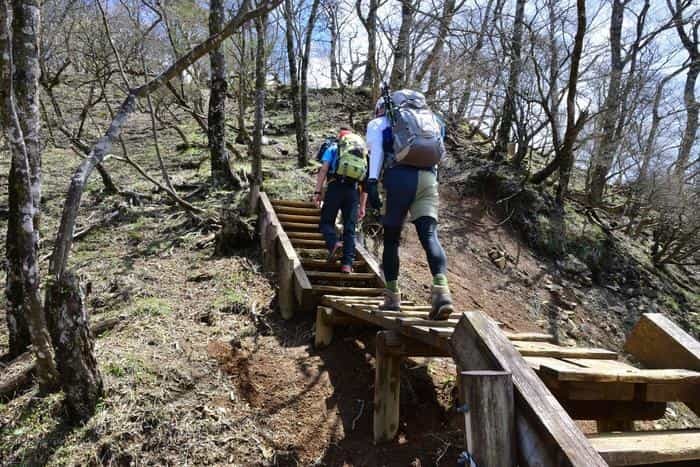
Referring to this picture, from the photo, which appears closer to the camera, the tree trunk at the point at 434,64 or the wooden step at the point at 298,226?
the wooden step at the point at 298,226

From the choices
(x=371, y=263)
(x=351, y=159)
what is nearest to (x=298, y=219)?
(x=371, y=263)

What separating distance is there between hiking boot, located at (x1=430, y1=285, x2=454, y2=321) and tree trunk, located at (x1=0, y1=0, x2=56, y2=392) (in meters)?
3.21

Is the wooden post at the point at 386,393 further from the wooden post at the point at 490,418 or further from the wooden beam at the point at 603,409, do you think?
the wooden post at the point at 490,418

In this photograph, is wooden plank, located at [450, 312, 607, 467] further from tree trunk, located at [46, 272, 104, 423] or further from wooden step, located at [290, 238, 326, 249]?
wooden step, located at [290, 238, 326, 249]

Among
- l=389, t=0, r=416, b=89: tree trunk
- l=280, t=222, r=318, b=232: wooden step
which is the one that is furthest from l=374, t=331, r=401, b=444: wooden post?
l=389, t=0, r=416, b=89: tree trunk

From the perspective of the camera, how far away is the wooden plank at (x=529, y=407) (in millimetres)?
1665

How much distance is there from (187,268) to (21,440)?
13.3 ft

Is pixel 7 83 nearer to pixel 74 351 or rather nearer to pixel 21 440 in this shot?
pixel 74 351

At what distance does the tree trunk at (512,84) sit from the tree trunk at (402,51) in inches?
98.4

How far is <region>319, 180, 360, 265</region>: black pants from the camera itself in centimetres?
619

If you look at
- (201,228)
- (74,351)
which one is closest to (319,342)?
(74,351)

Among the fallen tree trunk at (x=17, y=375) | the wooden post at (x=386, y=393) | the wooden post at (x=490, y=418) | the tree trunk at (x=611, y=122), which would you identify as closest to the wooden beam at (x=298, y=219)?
the fallen tree trunk at (x=17, y=375)

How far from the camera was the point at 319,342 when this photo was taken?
17.5 ft

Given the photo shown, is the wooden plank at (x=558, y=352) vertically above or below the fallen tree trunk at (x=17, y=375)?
above
